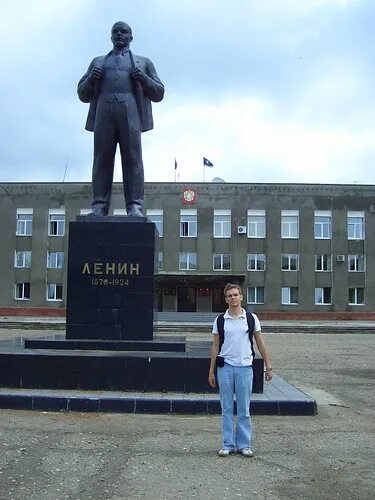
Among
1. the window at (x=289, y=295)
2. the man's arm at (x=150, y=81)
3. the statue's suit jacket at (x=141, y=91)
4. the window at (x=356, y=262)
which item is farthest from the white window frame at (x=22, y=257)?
the man's arm at (x=150, y=81)

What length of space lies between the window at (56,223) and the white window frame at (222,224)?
10332mm

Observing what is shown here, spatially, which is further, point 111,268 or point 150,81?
point 150,81

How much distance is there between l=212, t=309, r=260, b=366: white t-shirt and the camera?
502cm

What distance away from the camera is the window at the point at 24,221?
39500 millimetres

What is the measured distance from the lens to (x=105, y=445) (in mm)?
5410

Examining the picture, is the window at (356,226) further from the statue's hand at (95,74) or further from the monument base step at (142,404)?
the monument base step at (142,404)

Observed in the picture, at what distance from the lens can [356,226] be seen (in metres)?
38.5

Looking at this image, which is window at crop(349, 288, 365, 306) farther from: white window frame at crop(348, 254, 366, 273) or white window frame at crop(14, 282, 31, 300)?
white window frame at crop(14, 282, 31, 300)

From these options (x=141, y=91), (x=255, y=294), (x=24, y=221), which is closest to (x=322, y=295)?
(x=255, y=294)

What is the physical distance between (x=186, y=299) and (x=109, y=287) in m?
30.0

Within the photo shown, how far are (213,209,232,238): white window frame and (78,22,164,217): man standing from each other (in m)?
28.9

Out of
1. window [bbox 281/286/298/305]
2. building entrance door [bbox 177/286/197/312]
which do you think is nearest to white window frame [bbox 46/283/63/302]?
building entrance door [bbox 177/286/197/312]

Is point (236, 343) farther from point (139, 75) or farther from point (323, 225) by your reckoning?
point (323, 225)

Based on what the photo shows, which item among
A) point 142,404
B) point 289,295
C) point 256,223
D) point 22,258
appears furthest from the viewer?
point 22,258
